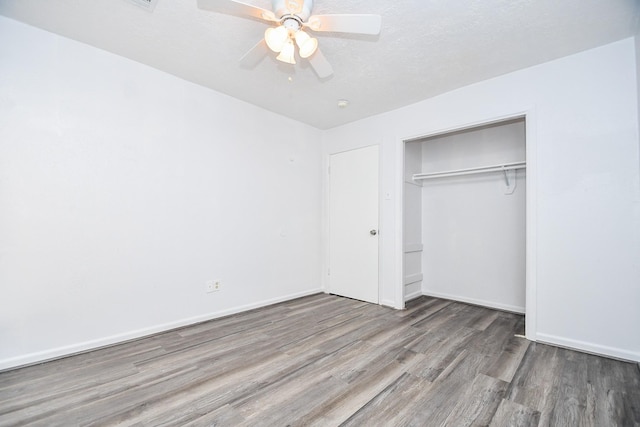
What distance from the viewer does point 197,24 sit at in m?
2.15

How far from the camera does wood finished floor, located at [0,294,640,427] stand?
1.60 metres

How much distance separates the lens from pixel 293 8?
5.66 feet

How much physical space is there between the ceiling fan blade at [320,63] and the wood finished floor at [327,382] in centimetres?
230

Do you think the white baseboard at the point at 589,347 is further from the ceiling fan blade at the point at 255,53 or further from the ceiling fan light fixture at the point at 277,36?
the ceiling fan blade at the point at 255,53

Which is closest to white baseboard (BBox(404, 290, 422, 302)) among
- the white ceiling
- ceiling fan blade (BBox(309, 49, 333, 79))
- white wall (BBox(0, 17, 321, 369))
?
white wall (BBox(0, 17, 321, 369))

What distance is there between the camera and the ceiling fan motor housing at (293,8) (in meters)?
1.71

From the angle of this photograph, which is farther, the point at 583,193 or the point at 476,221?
the point at 476,221

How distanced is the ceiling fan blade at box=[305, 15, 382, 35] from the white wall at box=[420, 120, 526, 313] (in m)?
2.67

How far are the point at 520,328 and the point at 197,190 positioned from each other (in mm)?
3685

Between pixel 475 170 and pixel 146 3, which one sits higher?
pixel 146 3

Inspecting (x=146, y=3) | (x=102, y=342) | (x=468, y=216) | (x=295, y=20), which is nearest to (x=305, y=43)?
(x=295, y=20)

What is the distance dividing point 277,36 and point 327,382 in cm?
230

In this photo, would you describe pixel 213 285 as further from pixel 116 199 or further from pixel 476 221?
pixel 476 221

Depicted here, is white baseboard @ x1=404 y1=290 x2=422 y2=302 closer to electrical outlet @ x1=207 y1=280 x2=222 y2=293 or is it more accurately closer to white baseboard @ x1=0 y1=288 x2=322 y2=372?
white baseboard @ x1=0 y1=288 x2=322 y2=372
